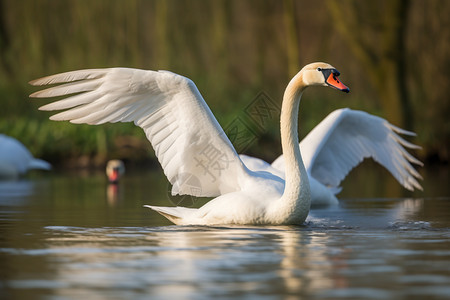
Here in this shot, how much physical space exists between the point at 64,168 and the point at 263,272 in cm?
1542

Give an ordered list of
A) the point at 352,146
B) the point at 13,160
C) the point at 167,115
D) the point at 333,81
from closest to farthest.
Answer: the point at 333,81 → the point at 167,115 → the point at 352,146 → the point at 13,160

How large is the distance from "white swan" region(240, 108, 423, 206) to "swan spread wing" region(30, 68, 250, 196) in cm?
256

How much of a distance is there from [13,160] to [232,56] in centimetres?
1200

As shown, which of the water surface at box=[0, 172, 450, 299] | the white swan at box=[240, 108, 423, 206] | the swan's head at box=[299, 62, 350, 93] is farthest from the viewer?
the white swan at box=[240, 108, 423, 206]

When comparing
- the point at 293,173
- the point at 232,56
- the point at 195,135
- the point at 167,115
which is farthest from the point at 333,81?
the point at 232,56

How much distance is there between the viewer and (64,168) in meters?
21.1

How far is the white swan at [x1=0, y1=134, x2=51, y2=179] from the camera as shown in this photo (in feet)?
59.8

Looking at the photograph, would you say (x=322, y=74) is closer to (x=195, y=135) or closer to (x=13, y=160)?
(x=195, y=135)

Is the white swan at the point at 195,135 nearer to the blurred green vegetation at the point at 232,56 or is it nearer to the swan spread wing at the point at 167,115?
the swan spread wing at the point at 167,115

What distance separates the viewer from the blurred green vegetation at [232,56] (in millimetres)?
20188

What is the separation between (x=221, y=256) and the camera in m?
6.90

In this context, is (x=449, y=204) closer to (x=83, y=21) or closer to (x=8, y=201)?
(x=8, y=201)

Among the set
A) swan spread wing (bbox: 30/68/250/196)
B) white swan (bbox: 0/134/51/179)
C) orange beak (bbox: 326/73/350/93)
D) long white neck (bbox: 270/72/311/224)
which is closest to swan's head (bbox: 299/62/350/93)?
orange beak (bbox: 326/73/350/93)

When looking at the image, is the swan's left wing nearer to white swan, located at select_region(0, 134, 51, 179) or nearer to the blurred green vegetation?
the blurred green vegetation
